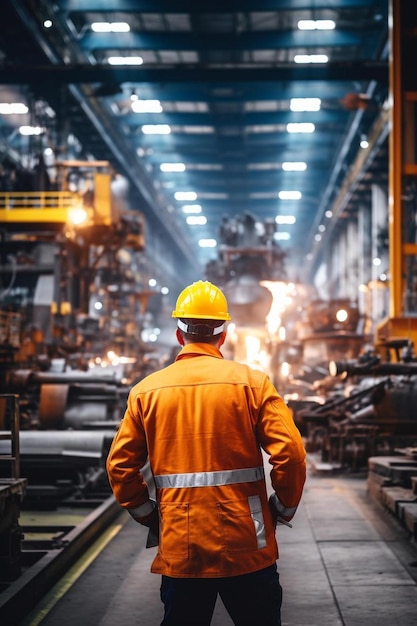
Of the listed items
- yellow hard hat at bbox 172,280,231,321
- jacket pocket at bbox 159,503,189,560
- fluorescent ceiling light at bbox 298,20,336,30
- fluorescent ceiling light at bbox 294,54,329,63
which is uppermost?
fluorescent ceiling light at bbox 298,20,336,30

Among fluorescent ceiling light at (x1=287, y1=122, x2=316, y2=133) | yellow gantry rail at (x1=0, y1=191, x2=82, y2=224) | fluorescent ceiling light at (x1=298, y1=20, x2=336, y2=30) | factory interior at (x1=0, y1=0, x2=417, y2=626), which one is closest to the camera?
factory interior at (x1=0, y1=0, x2=417, y2=626)

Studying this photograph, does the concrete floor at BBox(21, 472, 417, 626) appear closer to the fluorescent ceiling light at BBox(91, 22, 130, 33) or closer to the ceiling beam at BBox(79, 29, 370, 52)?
the fluorescent ceiling light at BBox(91, 22, 130, 33)

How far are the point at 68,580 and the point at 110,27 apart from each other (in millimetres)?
24272

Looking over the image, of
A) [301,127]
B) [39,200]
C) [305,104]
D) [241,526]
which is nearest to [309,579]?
[241,526]

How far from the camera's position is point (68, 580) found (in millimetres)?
5609

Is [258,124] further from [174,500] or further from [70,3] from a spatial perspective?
[174,500]

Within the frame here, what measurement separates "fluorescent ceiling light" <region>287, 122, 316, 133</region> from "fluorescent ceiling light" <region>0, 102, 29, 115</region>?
12.4 m

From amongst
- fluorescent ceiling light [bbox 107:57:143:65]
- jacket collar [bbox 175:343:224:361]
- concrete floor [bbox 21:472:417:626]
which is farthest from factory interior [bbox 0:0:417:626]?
jacket collar [bbox 175:343:224:361]

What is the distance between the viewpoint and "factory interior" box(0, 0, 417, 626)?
5.84m

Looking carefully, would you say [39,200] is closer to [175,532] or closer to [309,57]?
[309,57]

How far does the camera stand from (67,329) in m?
22.7

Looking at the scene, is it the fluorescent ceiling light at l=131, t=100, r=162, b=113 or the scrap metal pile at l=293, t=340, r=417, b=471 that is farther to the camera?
the fluorescent ceiling light at l=131, t=100, r=162, b=113

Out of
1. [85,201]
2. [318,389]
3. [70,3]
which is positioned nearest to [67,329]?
[85,201]

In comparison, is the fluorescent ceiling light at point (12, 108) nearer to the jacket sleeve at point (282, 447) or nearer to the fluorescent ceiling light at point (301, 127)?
the fluorescent ceiling light at point (301, 127)
